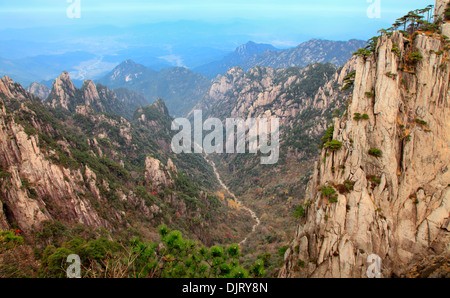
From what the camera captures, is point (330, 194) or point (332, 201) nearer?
point (332, 201)

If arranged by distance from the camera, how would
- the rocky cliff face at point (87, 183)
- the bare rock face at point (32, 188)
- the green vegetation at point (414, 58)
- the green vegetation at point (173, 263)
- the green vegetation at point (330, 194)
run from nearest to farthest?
the green vegetation at point (173, 263)
the green vegetation at point (330, 194)
the green vegetation at point (414, 58)
the bare rock face at point (32, 188)
the rocky cliff face at point (87, 183)

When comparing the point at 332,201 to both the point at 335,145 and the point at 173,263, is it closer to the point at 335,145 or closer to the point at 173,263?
the point at 335,145

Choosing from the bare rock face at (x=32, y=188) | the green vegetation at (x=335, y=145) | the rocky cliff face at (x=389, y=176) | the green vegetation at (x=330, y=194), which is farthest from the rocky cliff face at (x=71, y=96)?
the rocky cliff face at (x=389, y=176)

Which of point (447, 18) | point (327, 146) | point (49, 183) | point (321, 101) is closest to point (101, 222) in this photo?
point (49, 183)

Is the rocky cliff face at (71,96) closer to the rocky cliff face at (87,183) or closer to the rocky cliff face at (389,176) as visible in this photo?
the rocky cliff face at (87,183)

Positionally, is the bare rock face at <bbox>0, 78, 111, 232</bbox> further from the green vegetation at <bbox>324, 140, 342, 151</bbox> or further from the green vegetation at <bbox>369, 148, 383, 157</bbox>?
the green vegetation at <bbox>369, 148, 383, 157</bbox>

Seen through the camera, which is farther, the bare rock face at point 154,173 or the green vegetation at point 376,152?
the bare rock face at point 154,173

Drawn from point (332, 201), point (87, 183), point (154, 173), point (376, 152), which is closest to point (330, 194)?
point (332, 201)

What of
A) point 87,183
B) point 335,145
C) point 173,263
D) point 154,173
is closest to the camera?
point 173,263

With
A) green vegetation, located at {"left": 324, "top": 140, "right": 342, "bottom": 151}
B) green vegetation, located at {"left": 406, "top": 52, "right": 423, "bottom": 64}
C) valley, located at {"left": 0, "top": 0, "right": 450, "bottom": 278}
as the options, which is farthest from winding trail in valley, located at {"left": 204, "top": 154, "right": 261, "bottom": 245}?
green vegetation, located at {"left": 406, "top": 52, "right": 423, "bottom": 64}
